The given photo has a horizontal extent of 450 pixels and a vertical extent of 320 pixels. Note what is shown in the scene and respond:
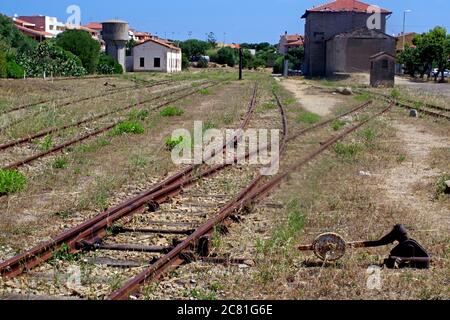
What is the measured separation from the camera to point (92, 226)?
6586mm

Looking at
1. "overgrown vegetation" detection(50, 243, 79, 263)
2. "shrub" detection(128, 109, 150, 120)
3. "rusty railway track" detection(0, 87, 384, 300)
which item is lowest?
"overgrown vegetation" detection(50, 243, 79, 263)

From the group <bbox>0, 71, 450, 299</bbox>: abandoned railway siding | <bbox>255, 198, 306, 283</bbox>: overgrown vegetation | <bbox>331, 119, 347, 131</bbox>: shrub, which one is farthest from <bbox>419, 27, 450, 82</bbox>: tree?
<bbox>255, 198, 306, 283</bbox>: overgrown vegetation

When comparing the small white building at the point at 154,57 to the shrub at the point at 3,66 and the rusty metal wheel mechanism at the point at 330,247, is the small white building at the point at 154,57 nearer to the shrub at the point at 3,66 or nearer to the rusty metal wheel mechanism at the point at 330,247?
the shrub at the point at 3,66

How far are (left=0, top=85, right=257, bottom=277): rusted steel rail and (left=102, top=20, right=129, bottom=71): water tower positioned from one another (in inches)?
3058

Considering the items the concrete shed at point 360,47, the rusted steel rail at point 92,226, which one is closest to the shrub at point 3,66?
the rusted steel rail at point 92,226

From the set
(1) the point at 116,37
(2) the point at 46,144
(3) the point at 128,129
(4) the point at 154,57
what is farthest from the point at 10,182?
(4) the point at 154,57

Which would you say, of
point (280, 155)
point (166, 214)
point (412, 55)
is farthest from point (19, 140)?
point (412, 55)

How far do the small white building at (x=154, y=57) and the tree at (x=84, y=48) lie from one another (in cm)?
2091

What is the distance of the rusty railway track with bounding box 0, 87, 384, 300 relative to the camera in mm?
5359

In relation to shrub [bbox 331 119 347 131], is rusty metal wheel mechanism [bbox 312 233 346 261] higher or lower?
lower

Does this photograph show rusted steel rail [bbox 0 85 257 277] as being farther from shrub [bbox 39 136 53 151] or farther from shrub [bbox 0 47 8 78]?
shrub [bbox 0 47 8 78]

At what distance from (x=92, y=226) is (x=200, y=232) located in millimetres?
1089

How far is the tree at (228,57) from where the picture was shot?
372 feet
